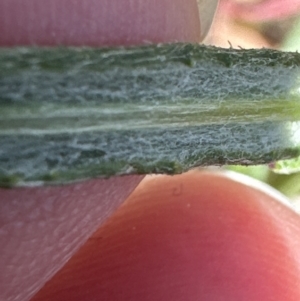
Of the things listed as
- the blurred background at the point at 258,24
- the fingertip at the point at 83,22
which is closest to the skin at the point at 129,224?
the fingertip at the point at 83,22

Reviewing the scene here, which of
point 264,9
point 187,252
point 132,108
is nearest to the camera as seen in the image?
point 132,108

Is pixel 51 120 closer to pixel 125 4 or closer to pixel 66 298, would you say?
pixel 125 4

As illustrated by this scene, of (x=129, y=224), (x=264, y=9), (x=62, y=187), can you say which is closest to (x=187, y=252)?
(x=129, y=224)

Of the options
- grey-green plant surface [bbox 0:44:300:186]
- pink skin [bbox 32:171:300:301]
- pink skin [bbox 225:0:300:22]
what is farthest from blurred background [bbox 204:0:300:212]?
grey-green plant surface [bbox 0:44:300:186]

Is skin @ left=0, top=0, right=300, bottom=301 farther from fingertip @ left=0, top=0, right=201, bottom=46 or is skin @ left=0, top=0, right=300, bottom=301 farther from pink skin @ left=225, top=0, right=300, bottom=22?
pink skin @ left=225, top=0, right=300, bottom=22

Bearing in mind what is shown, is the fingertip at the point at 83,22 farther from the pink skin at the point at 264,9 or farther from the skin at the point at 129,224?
the pink skin at the point at 264,9

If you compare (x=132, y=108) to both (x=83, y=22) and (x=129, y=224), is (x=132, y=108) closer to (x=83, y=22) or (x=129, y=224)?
(x=83, y=22)

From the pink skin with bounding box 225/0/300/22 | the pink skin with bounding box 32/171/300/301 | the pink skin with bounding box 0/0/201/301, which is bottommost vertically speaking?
the pink skin with bounding box 32/171/300/301
